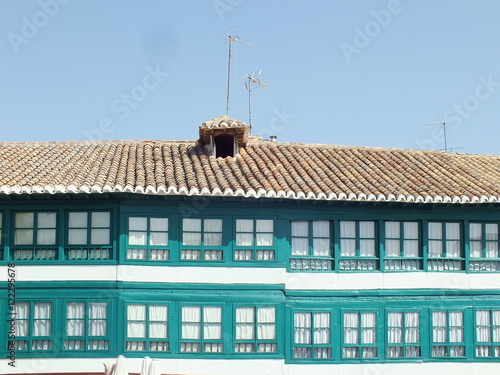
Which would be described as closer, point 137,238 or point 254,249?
point 137,238

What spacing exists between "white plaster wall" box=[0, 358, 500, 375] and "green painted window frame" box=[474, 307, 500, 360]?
1.69 metres

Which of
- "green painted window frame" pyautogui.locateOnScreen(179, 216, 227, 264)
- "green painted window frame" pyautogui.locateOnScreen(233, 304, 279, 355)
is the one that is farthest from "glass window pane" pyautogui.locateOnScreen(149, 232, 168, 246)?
"green painted window frame" pyautogui.locateOnScreen(233, 304, 279, 355)

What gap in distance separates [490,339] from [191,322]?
8859mm

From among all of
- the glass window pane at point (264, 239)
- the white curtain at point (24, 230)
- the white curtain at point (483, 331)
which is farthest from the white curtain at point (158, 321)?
the white curtain at point (483, 331)

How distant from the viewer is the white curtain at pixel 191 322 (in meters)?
18.0

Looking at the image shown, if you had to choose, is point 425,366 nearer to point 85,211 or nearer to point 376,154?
point 376,154

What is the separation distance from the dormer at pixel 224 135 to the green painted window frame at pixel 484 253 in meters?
7.38

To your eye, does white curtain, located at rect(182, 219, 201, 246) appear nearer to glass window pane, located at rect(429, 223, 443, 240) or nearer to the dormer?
the dormer

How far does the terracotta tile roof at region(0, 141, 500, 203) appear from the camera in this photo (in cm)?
1717

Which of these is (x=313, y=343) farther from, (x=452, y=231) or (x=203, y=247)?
(x=452, y=231)

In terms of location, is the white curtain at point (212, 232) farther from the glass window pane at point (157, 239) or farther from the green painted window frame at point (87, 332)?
the green painted window frame at point (87, 332)

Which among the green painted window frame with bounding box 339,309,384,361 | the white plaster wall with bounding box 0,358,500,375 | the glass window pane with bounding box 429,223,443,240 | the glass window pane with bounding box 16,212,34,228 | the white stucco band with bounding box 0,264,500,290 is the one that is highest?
the glass window pane with bounding box 16,212,34,228

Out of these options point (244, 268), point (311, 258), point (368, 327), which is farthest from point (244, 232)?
point (368, 327)

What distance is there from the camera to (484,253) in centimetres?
1931
